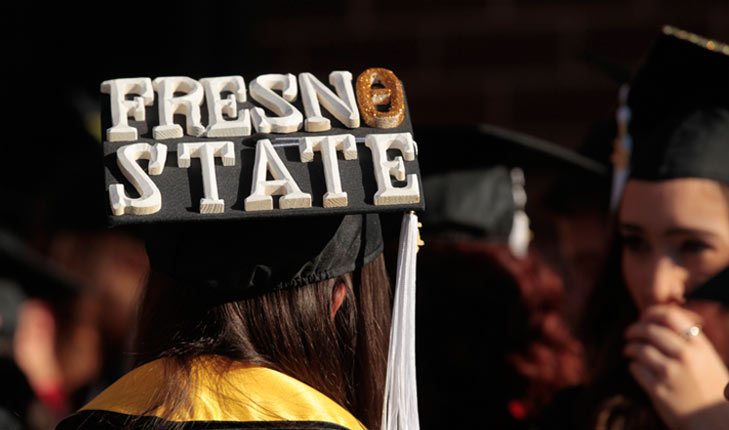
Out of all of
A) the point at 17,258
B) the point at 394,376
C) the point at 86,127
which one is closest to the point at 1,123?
the point at 86,127

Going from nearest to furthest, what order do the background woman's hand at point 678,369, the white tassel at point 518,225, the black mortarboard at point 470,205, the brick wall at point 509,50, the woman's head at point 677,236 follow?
the background woman's hand at point 678,369 → the woman's head at point 677,236 → the black mortarboard at point 470,205 → the white tassel at point 518,225 → the brick wall at point 509,50

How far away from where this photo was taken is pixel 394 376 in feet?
5.74

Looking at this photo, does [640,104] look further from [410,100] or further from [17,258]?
[17,258]

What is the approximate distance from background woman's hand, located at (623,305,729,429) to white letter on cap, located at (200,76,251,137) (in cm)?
104

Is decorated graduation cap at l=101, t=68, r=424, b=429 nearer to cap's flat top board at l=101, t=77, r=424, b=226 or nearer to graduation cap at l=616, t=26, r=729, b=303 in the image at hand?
cap's flat top board at l=101, t=77, r=424, b=226

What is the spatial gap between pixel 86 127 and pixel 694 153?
9.15 feet

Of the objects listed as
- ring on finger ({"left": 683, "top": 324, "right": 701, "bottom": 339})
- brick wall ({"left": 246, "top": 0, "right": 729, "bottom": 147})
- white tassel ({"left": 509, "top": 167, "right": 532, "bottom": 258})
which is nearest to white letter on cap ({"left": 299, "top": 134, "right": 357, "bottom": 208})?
ring on finger ({"left": 683, "top": 324, "right": 701, "bottom": 339})

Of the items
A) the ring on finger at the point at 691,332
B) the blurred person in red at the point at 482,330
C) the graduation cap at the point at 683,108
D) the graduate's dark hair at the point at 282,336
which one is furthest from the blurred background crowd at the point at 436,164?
the graduate's dark hair at the point at 282,336

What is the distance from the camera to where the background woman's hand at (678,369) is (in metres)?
2.14

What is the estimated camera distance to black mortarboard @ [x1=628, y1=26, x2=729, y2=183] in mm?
2346

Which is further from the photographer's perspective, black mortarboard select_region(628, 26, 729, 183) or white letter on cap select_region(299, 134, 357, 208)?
black mortarboard select_region(628, 26, 729, 183)

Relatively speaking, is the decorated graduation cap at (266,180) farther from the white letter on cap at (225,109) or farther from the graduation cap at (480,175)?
the graduation cap at (480,175)

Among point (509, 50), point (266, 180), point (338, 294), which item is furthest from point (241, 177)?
point (509, 50)

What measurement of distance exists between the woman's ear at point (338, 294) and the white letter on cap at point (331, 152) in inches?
6.5
